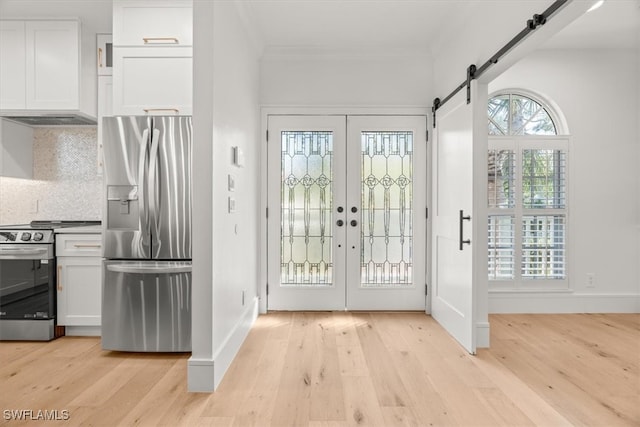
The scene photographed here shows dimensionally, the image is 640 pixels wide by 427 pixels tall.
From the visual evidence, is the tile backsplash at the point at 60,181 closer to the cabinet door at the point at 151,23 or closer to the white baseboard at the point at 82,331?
the white baseboard at the point at 82,331

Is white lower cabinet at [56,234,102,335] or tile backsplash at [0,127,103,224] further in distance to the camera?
tile backsplash at [0,127,103,224]

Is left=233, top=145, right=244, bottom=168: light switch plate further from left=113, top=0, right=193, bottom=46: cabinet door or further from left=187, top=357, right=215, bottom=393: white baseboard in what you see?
left=187, top=357, right=215, bottom=393: white baseboard

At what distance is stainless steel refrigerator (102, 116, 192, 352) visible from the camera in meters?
2.76

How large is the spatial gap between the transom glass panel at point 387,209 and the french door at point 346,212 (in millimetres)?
11

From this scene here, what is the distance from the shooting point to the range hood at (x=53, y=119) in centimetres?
341

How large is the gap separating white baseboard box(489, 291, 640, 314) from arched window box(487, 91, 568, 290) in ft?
0.35

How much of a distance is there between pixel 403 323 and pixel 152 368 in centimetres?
226

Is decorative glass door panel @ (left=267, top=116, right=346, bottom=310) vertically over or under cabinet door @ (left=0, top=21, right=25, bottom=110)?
under

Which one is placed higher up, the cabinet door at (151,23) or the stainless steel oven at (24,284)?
the cabinet door at (151,23)

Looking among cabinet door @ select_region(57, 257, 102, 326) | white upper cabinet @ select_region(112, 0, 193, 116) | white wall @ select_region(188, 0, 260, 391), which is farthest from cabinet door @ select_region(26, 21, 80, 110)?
white wall @ select_region(188, 0, 260, 391)

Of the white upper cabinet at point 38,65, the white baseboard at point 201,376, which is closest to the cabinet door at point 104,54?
the white upper cabinet at point 38,65

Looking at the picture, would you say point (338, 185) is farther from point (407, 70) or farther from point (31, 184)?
point (31, 184)

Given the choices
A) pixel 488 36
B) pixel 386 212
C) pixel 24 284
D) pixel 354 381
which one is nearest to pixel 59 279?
pixel 24 284

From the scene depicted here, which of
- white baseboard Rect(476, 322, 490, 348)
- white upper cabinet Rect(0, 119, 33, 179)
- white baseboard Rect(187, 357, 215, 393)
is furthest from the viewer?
white upper cabinet Rect(0, 119, 33, 179)
